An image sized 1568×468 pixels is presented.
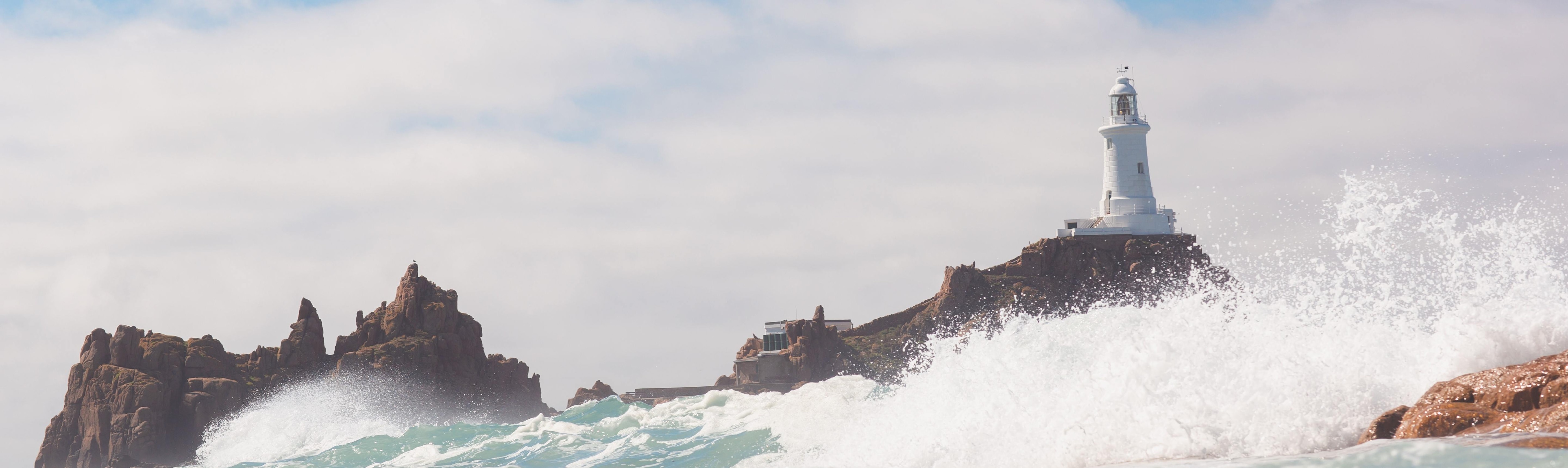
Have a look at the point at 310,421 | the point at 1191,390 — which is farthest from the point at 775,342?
the point at 1191,390

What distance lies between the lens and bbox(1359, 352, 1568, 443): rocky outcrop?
29.2 ft

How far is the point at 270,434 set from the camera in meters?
37.4

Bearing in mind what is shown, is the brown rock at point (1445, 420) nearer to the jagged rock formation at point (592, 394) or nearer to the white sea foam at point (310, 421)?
the white sea foam at point (310, 421)

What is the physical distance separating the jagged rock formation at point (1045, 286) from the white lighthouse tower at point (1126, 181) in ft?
2.08

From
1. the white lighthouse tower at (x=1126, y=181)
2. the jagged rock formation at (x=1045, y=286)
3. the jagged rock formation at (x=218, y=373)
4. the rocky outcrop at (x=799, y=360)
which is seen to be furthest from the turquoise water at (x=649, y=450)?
the white lighthouse tower at (x=1126, y=181)

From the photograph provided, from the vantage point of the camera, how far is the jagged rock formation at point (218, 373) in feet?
137

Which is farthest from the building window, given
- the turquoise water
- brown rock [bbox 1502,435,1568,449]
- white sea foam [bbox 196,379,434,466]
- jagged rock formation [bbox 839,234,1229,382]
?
brown rock [bbox 1502,435,1568,449]

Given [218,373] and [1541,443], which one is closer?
[1541,443]

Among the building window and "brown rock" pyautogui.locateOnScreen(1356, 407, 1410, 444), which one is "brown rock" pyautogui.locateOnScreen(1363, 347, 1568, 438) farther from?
the building window

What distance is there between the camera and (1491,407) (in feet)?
30.9

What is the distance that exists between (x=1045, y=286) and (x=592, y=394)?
24926 millimetres

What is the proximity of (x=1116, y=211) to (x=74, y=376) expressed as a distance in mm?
50240

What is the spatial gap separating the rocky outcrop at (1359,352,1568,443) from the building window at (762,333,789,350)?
46779 mm

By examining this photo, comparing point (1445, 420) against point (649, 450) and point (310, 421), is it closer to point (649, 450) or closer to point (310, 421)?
point (649, 450)
